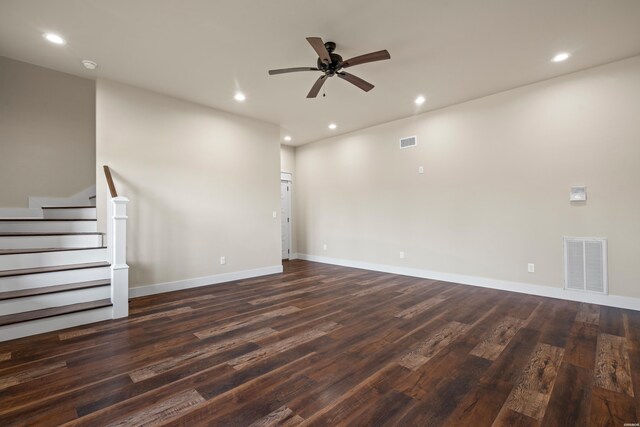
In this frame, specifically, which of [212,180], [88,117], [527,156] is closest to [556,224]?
[527,156]

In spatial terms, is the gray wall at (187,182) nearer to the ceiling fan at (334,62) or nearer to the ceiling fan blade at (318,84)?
the ceiling fan blade at (318,84)

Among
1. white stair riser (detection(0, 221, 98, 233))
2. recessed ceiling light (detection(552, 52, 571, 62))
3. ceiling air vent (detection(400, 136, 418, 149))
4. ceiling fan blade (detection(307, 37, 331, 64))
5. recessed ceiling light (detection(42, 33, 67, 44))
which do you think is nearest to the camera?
ceiling fan blade (detection(307, 37, 331, 64))

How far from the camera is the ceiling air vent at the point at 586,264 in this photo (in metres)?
3.64

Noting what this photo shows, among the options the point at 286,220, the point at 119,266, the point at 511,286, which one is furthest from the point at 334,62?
the point at 286,220

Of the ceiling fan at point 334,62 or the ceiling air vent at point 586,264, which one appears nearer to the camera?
the ceiling fan at point 334,62

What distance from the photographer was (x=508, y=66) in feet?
11.9

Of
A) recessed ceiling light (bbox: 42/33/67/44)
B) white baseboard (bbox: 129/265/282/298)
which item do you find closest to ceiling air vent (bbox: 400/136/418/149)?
white baseboard (bbox: 129/265/282/298)

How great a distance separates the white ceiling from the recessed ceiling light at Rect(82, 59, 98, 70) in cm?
8

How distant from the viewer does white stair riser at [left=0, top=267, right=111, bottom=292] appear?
298 centimetres

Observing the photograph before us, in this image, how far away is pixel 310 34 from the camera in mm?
2943

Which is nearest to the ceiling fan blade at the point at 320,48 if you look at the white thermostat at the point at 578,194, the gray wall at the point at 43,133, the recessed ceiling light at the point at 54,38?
the recessed ceiling light at the point at 54,38

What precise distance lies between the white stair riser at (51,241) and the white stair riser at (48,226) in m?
0.21

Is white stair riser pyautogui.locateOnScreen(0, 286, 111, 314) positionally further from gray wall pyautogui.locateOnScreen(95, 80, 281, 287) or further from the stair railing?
gray wall pyautogui.locateOnScreen(95, 80, 281, 287)

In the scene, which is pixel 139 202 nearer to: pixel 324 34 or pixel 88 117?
pixel 88 117
